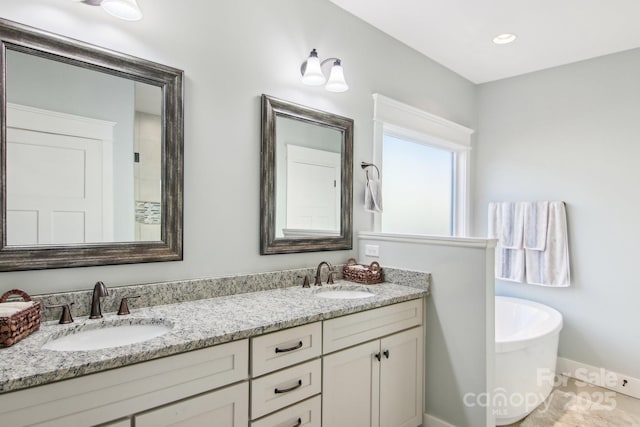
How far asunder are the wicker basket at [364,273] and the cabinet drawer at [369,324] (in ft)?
0.96

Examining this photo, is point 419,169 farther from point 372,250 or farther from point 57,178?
point 57,178

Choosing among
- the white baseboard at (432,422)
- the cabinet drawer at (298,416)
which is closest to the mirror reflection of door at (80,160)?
the cabinet drawer at (298,416)

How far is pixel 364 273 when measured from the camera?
2277 millimetres

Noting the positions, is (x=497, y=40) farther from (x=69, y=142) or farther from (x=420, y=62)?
(x=69, y=142)

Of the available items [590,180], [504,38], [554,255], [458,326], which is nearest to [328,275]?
[458,326]

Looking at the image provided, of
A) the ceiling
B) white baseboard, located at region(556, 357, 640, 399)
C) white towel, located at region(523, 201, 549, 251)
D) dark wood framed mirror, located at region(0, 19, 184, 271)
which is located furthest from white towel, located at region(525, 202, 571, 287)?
dark wood framed mirror, located at region(0, 19, 184, 271)

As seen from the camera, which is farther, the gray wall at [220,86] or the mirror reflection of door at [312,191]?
the mirror reflection of door at [312,191]

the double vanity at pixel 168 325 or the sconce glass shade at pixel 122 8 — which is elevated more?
the sconce glass shade at pixel 122 8

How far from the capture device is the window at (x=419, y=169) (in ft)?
9.32

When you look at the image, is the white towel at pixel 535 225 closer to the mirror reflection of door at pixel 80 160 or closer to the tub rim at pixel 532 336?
the tub rim at pixel 532 336

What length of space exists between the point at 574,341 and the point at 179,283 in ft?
10.6

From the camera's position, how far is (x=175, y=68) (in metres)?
1.70

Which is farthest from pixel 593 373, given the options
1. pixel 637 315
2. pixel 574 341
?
pixel 637 315

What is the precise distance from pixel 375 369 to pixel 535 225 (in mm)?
2248
